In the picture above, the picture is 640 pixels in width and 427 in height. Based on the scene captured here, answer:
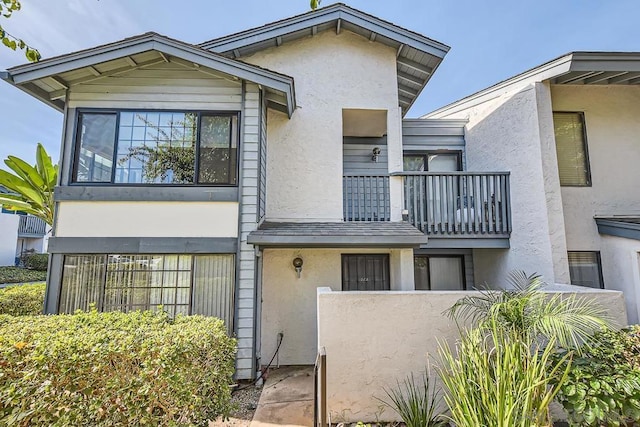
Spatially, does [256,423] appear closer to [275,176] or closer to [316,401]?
[316,401]

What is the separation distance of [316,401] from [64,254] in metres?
5.69

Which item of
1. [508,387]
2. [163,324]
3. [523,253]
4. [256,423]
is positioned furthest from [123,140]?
[523,253]

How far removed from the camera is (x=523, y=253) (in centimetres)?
709

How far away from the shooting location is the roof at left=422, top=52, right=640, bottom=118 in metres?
6.46

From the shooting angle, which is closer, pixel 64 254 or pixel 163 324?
pixel 163 324

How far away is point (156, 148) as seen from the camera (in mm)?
6516

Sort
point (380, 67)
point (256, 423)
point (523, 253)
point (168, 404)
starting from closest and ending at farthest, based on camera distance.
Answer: point (168, 404) → point (256, 423) → point (523, 253) → point (380, 67)

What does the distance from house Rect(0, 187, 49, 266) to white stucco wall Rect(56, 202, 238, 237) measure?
76.2 ft

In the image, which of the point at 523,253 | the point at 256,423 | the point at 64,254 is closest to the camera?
the point at 256,423

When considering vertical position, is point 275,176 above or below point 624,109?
below

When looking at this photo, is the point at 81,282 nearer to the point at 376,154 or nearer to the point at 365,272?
the point at 365,272

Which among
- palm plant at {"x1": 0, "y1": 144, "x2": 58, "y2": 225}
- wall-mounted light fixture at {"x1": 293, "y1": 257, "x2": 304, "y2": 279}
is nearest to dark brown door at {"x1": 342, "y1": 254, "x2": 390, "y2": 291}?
wall-mounted light fixture at {"x1": 293, "y1": 257, "x2": 304, "y2": 279}

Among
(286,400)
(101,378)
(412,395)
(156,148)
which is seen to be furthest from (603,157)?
(101,378)

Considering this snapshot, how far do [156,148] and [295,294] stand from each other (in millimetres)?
4481
